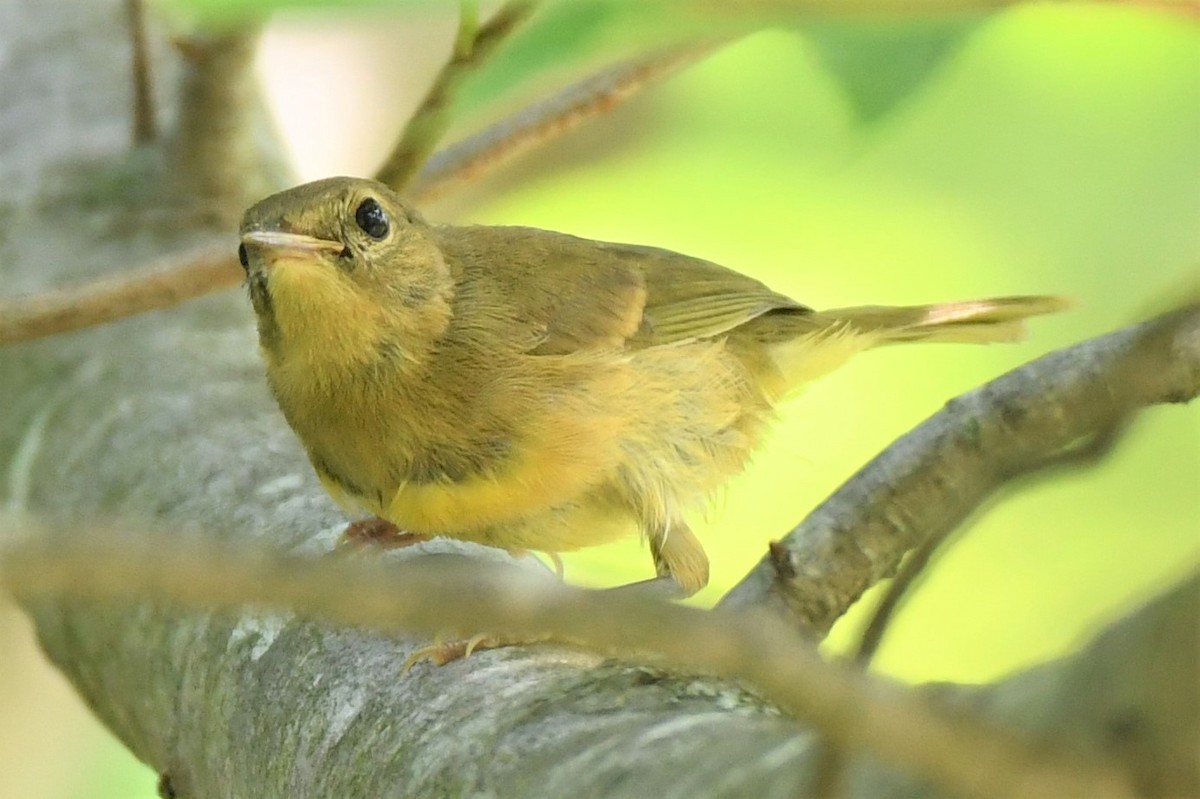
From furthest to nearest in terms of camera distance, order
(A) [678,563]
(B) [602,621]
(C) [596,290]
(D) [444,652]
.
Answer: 1. (C) [596,290]
2. (A) [678,563]
3. (D) [444,652]
4. (B) [602,621]

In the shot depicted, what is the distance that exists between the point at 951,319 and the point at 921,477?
4.69ft

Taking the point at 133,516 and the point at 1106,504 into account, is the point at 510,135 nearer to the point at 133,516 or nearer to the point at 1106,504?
the point at 133,516

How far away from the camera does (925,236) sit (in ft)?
15.4

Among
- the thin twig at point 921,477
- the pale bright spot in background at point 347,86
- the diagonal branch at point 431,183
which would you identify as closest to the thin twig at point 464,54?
the diagonal branch at point 431,183

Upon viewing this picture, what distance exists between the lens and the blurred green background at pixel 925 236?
129 inches

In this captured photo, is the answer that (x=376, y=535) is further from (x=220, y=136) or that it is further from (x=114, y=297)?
(x=220, y=136)

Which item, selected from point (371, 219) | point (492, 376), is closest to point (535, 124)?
point (371, 219)

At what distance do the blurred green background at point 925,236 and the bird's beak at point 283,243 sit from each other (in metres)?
0.44

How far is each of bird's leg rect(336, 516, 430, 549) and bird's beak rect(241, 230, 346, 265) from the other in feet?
1.81

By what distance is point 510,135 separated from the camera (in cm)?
354

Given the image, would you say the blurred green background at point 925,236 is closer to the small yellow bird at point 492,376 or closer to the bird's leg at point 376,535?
the small yellow bird at point 492,376

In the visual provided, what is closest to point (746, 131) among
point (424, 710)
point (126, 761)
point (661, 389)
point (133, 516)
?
point (661, 389)

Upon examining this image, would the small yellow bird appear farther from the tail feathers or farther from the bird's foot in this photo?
the bird's foot

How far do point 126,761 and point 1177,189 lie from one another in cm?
414
